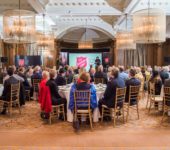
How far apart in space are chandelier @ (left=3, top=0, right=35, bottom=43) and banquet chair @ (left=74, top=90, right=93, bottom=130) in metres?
2.28

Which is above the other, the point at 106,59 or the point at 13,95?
the point at 106,59

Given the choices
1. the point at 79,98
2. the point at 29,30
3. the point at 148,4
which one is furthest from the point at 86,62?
the point at 79,98

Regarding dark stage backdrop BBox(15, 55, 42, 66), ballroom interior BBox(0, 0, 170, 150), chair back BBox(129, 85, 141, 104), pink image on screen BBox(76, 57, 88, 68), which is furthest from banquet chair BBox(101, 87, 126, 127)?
pink image on screen BBox(76, 57, 88, 68)

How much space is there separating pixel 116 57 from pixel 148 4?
25.4 feet

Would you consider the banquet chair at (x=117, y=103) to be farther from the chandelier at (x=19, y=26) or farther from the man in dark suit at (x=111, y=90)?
the chandelier at (x=19, y=26)

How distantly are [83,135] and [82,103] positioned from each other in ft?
2.27

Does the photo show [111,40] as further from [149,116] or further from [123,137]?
[123,137]

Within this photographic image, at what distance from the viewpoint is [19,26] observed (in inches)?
263

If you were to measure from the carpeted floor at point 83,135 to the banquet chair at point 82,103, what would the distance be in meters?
0.38

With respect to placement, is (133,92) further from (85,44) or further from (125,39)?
(85,44)

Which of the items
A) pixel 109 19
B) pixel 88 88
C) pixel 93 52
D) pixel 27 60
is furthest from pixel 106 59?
pixel 88 88

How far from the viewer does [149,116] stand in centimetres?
683

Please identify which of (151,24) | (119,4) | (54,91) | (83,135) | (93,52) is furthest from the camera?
(93,52)

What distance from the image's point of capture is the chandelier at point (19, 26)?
668 centimetres
